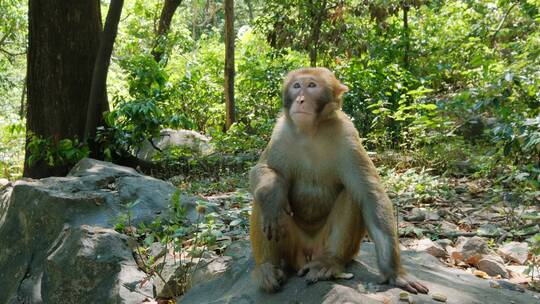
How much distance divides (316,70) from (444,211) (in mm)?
3209

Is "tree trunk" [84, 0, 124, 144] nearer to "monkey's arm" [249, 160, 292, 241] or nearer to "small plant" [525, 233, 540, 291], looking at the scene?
"monkey's arm" [249, 160, 292, 241]

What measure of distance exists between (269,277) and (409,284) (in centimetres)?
81

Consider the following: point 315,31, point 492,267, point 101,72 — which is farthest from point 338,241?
point 315,31

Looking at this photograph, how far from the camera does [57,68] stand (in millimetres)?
9203

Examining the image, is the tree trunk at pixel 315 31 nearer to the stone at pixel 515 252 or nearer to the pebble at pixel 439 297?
the stone at pixel 515 252

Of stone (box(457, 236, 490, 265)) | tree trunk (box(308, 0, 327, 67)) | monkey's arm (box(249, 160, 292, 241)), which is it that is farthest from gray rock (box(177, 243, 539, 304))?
tree trunk (box(308, 0, 327, 67))

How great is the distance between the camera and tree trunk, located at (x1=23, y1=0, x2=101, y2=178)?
360 inches

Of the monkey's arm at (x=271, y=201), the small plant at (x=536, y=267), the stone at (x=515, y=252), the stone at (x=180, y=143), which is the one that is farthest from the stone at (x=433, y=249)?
the stone at (x=180, y=143)

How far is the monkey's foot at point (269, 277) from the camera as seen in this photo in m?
3.57

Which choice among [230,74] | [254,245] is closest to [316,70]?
[254,245]

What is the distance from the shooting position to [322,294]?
3332 mm

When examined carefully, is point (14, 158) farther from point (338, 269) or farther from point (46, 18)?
point (338, 269)

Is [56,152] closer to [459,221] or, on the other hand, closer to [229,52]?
[229,52]

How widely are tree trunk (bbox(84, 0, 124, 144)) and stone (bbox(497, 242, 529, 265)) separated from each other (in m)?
5.98
